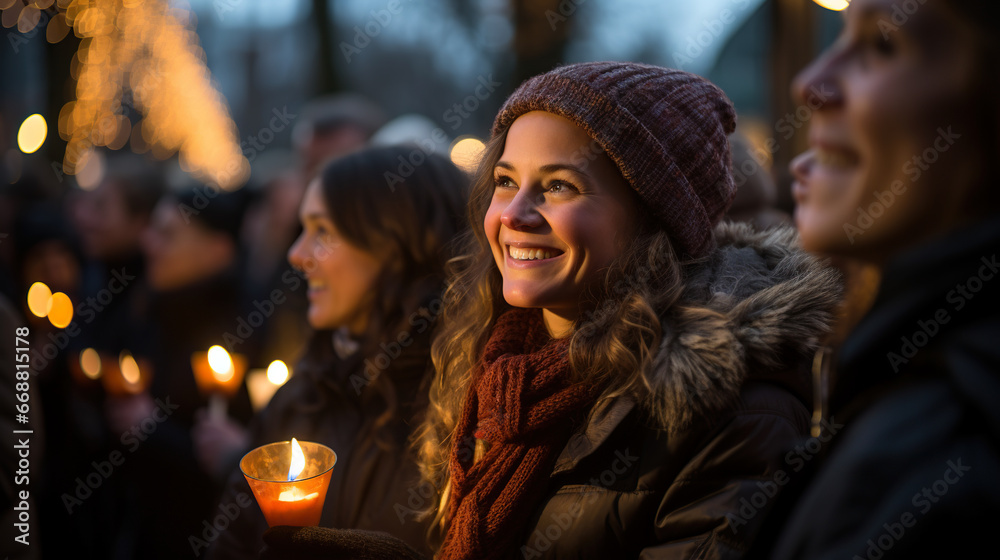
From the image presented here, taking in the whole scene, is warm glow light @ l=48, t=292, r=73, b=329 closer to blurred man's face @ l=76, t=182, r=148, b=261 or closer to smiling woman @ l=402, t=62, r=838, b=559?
blurred man's face @ l=76, t=182, r=148, b=261

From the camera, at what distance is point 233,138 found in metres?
11.0

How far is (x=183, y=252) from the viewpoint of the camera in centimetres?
459

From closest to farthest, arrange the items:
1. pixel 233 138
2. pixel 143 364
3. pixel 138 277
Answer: pixel 143 364, pixel 138 277, pixel 233 138

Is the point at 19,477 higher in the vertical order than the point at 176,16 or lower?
lower

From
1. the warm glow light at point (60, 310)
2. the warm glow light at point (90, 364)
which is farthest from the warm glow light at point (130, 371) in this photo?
the warm glow light at point (60, 310)

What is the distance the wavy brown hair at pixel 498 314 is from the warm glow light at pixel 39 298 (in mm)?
3869

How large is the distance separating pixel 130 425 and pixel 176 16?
178 inches

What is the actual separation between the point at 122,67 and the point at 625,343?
645 cm

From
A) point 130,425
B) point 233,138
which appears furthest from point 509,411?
point 233,138

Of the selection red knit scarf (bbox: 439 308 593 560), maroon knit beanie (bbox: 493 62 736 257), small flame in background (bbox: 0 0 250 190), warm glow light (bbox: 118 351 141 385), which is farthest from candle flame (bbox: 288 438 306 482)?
small flame in background (bbox: 0 0 250 190)

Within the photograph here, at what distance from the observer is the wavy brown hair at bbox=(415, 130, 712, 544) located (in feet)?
5.94

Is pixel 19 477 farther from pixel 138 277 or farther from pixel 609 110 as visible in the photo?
pixel 138 277

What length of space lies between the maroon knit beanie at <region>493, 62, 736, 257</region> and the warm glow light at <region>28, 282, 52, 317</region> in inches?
176

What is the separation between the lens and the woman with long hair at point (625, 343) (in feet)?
5.33
